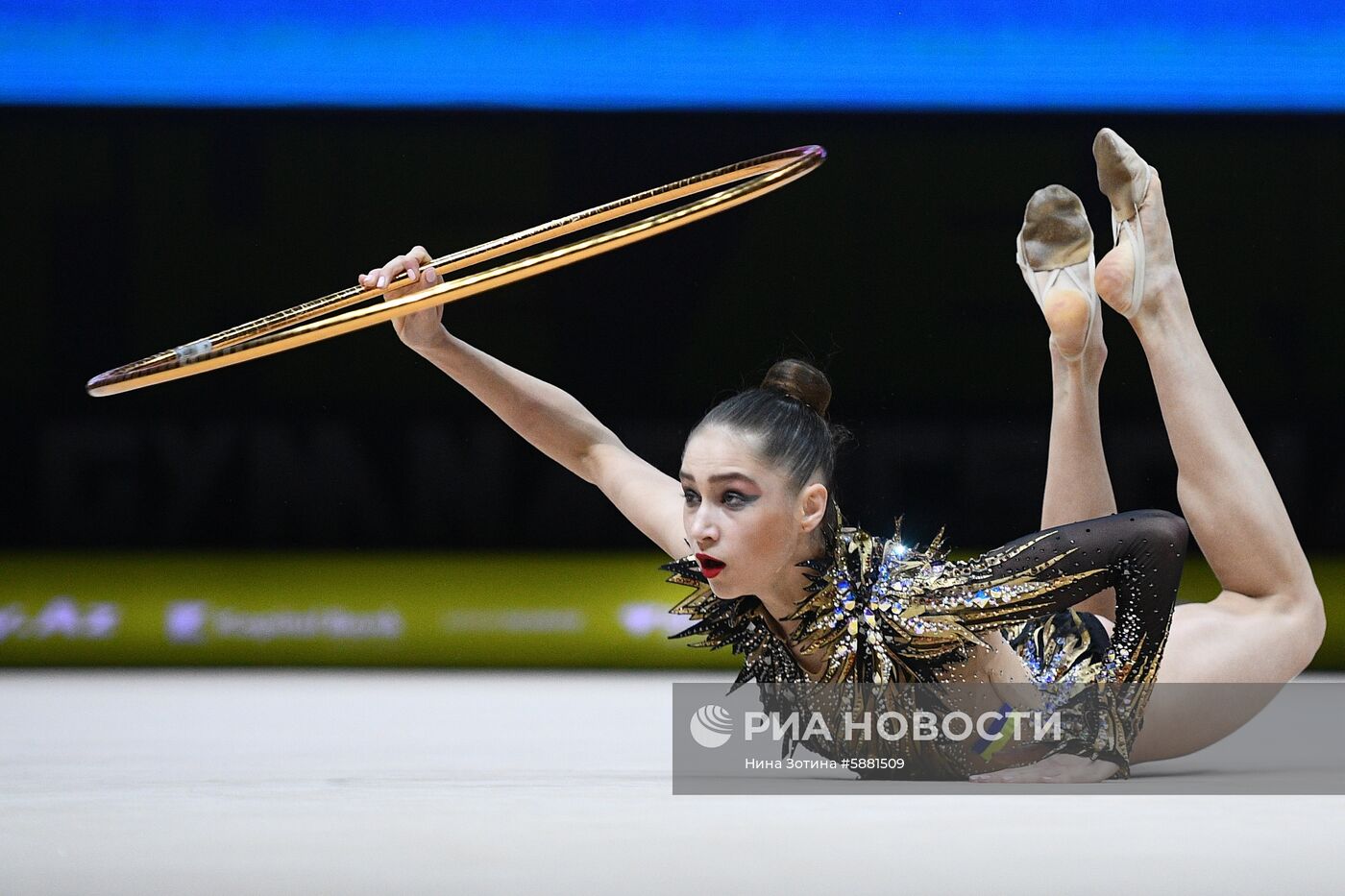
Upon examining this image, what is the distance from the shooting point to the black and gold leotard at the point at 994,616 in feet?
6.44

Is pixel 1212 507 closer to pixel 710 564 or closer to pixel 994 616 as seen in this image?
pixel 994 616

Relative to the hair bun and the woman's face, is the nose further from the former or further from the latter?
the hair bun

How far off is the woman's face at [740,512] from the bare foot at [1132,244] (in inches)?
24.5

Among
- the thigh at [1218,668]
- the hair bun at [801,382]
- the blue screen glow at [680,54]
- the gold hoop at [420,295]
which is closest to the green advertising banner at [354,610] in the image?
the blue screen glow at [680,54]

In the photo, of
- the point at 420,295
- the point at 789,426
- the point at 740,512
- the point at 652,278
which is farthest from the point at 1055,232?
the point at 652,278

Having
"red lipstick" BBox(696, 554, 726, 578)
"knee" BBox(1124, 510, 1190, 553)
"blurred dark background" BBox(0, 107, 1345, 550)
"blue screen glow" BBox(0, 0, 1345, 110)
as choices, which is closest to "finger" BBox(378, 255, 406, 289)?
"red lipstick" BBox(696, 554, 726, 578)

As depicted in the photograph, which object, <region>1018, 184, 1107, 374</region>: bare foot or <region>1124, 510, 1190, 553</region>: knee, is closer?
<region>1124, 510, 1190, 553</region>: knee

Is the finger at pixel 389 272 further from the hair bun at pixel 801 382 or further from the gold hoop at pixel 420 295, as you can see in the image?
the hair bun at pixel 801 382

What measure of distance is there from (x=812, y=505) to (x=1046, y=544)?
1.10 feet

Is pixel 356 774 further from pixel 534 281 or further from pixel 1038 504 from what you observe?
pixel 1038 504

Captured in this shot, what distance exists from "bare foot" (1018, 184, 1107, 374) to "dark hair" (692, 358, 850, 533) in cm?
53

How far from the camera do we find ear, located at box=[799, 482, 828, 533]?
193 cm

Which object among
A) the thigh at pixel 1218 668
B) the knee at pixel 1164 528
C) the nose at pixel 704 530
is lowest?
the thigh at pixel 1218 668

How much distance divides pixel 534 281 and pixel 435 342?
2.23 meters
